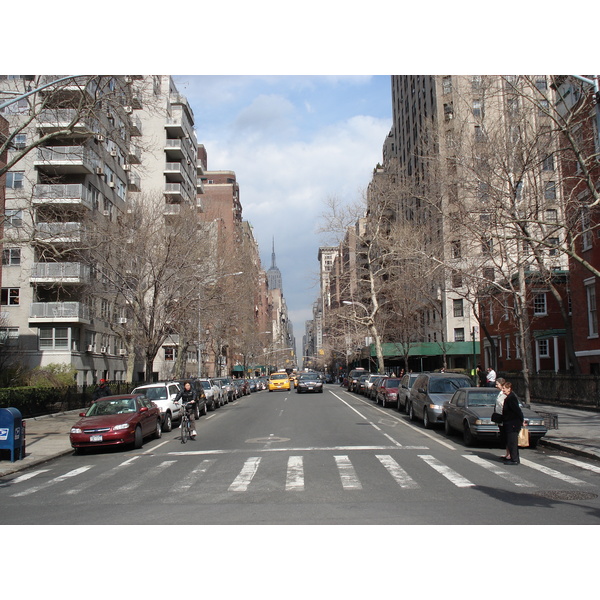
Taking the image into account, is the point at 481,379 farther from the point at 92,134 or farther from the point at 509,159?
the point at 92,134

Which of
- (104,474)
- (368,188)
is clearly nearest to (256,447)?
(104,474)

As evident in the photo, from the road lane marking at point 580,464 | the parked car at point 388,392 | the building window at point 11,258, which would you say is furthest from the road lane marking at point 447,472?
the building window at point 11,258

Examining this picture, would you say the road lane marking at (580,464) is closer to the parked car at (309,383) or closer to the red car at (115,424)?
the red car at (115,424)

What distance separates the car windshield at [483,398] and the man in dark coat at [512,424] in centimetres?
310

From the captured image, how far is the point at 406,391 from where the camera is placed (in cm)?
2600

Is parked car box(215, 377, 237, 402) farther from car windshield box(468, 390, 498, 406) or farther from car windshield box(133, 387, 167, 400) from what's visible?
car windshield box(468, 390, 498, 406)

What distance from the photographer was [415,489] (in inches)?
386

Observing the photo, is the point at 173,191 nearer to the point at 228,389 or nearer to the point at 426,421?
the point at 228,389

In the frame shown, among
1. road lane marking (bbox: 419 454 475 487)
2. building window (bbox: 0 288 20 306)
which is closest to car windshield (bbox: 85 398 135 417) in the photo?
road lane marking (bbox: 419 454 475 487)

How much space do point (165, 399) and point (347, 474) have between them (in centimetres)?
1244

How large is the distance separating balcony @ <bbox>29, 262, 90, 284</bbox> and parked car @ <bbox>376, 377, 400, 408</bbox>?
59.9 ft

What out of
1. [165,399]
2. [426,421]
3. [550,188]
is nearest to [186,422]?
[165,399]

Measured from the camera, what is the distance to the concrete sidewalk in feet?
46.1

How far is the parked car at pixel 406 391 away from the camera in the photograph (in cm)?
2551
